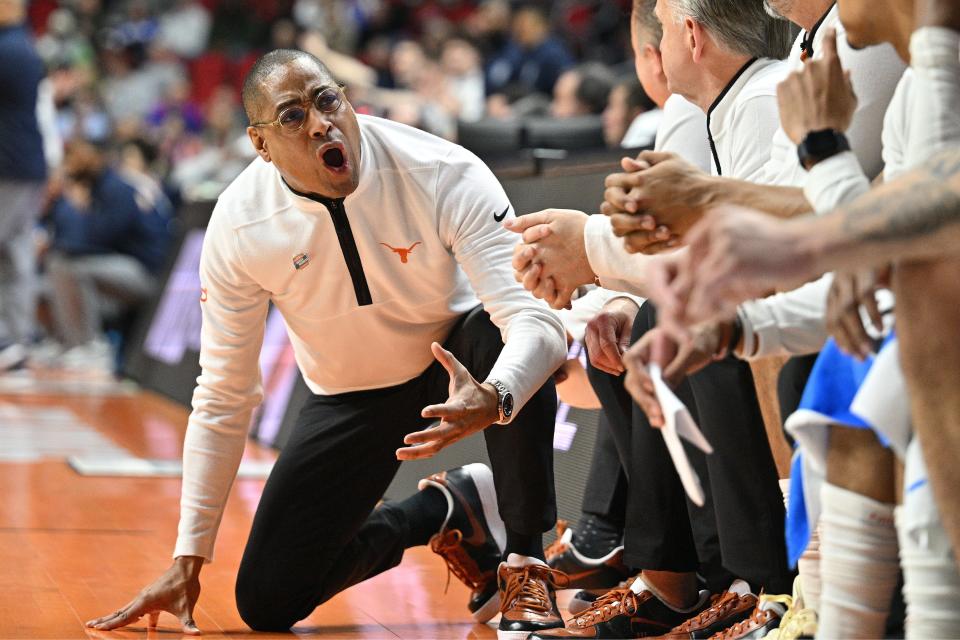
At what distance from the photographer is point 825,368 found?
6.54ft

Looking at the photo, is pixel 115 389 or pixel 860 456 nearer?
pixel 860 456

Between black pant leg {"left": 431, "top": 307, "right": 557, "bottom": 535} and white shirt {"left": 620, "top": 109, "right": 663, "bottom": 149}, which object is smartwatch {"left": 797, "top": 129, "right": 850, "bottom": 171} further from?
white shirt {"left": 620, "top": 109, "right": 663, "bottom": 149}

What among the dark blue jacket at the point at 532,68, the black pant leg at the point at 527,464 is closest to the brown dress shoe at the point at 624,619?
the black pant leg at the point at 527,464

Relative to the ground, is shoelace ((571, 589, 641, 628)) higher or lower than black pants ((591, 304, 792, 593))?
lower

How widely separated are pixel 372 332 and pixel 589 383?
1.80 ft

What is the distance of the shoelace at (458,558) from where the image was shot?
11.1ft

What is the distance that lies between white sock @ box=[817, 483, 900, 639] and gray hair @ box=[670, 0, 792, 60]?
1290 millimetres

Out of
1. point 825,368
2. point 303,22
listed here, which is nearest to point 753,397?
point 825,368

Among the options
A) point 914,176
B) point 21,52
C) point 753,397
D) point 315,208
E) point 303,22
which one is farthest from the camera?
point 303,22

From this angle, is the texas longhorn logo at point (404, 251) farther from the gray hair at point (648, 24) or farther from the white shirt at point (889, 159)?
the white shirt at point (889, 159)

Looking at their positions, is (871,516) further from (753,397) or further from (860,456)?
(753,397)

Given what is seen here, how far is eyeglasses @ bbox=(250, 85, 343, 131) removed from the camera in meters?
3.12

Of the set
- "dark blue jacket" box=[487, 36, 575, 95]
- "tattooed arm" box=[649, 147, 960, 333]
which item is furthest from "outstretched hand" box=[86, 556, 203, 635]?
"dark blue jacket" box=[487, 36, 575, 95]

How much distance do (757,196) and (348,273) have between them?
1316 mm
